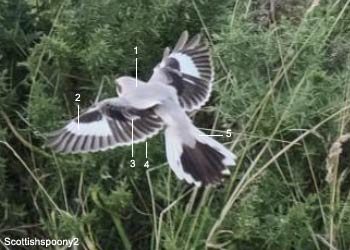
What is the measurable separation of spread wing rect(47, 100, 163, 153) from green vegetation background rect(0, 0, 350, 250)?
168 mm

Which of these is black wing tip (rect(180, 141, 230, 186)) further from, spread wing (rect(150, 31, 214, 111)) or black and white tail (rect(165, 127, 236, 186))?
spread wing (rect(150, 31, 214, 111))

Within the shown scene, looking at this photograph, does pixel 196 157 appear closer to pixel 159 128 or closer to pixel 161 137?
pixel 159 128

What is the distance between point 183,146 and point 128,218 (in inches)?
12.3

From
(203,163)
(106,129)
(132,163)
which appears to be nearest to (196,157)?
(203,163)

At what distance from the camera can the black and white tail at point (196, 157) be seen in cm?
174

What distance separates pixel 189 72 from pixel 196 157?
0.70 ft

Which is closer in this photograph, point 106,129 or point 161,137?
point 106,129

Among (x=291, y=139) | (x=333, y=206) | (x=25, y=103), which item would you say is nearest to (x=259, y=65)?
(x=291, y=139)

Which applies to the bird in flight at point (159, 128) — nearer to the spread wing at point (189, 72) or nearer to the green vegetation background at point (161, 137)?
the spread wing at point (189, 72)

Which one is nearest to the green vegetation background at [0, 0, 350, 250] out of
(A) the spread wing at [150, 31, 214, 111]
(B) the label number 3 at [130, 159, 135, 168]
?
(B) the label number 3 at [130, 159, 135, 168]

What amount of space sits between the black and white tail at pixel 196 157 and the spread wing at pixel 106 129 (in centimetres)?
4

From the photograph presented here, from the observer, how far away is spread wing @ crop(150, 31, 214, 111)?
184 centimetres

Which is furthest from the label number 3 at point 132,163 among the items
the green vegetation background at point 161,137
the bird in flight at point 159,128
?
the bird in flight at point 159,128

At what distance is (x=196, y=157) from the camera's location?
173 centimetres
